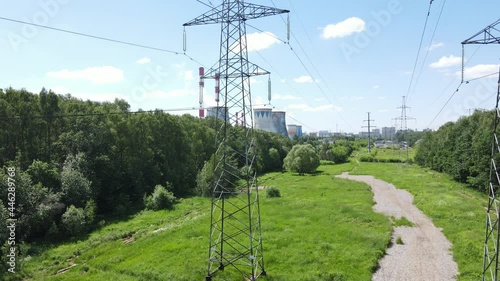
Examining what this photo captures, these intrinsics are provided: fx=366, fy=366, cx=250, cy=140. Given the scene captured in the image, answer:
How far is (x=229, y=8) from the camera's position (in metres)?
20.5

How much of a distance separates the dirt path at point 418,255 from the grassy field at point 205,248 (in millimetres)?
925

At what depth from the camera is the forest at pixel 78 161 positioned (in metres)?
35.5

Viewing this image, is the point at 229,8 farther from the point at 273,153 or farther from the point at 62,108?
the point at 273,153

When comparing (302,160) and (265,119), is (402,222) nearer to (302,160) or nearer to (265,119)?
(302,160)

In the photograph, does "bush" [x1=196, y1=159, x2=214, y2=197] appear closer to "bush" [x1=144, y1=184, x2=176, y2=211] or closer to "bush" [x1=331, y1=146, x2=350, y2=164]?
"bush" [x1=144, y1=184, x2=176, y2=211]

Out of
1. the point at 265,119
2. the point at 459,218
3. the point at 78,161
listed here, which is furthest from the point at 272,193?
the point at 265,119

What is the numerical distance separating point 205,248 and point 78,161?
25.4 m

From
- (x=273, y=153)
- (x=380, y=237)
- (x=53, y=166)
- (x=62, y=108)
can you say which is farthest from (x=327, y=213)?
(x=273, y=153)

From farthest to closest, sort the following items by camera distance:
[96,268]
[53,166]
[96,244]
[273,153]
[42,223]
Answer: [273,153] < [53,166] < [42,223] < [96,244] < [96,268]

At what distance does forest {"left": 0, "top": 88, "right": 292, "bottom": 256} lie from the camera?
116 feet

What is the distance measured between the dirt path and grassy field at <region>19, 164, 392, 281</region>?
3.04 ft

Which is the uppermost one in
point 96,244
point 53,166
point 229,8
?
point 229,8

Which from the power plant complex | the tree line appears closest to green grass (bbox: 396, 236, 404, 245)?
the tree line

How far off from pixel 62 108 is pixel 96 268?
1236 inches
